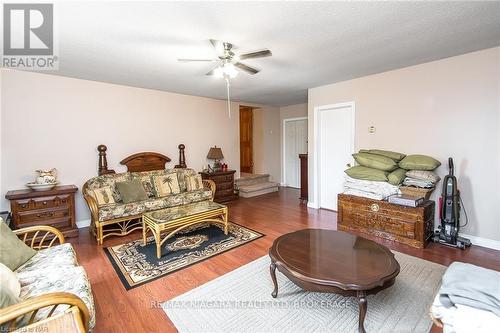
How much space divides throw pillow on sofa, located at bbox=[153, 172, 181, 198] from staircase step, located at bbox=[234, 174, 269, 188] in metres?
2.02

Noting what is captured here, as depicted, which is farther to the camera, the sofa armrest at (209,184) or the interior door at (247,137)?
the interior door at (247,137)

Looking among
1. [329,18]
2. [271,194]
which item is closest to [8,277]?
[329,18]

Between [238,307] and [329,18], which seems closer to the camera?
[238,307]

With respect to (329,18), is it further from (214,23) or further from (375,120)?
(375,120)

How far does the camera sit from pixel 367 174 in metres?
3.47

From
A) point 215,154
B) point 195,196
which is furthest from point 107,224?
point 215,154

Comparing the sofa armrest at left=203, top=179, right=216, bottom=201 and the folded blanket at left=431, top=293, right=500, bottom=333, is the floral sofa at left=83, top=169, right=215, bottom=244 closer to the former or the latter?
the sofa armrest at left=203, top=179, right=216, bottom=201

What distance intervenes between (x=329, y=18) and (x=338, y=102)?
98.0 inches

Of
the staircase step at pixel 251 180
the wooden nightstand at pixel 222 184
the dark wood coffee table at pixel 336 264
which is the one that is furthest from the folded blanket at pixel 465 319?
the staircase step at pixel 251 180

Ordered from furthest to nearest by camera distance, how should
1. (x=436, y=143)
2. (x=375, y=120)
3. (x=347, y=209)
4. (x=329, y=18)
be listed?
(x=375, y=120) → (x=347, y=209) → (x=436, y=143) → (x=329, y=18)

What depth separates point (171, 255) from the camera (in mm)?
2871

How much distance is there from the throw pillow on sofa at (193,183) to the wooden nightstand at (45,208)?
1.81 meters

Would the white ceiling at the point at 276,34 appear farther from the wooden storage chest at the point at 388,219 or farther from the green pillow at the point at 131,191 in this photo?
the wooden storage chest at the point at 388,219

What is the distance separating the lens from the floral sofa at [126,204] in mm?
3342
